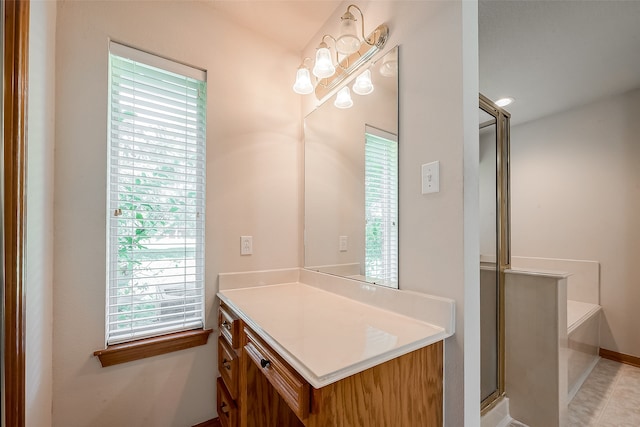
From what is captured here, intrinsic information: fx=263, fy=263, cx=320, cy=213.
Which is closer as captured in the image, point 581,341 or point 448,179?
point 448,179

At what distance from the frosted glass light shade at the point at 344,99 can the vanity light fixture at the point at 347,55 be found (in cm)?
6

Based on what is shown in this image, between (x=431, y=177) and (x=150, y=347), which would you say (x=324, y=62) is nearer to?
(x=431, y=177)

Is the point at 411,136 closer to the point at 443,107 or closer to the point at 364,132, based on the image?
the point at 443,107

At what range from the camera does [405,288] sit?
3.56 feet

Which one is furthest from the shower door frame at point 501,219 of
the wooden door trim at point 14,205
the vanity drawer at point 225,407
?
the wooden door trim at point 14,205

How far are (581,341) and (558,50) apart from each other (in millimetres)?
2183

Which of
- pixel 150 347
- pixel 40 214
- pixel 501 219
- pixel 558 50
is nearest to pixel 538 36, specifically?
pixel 558 50

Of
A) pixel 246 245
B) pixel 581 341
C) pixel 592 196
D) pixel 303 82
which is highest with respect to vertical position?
pixel 303 82

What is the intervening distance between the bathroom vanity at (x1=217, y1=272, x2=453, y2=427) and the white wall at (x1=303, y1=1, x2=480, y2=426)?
61 millimetres

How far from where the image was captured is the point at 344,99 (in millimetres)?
1497

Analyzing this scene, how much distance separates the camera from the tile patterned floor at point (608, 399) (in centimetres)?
166

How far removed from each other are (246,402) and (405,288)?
2.74 feet

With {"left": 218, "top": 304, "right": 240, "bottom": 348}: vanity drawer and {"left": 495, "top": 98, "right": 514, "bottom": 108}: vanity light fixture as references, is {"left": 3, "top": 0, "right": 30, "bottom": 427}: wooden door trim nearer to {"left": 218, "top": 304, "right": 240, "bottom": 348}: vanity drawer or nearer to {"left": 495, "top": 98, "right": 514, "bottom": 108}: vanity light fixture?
{"left": 218, "top": 304, "right": 240, "bottom": 348}: vanity drawer

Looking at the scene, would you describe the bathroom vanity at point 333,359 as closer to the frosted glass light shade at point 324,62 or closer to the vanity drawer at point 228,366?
the vanity drawer at point 228,366
